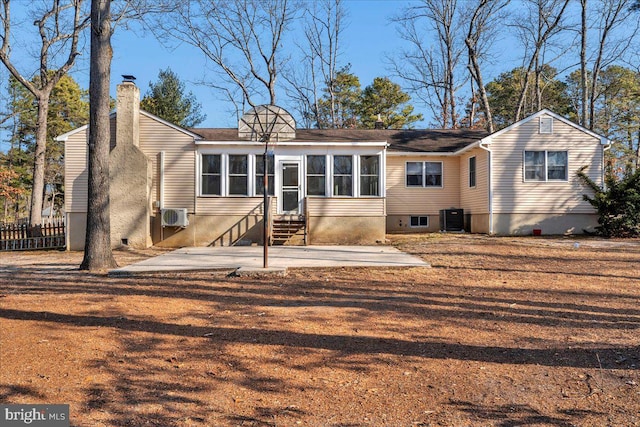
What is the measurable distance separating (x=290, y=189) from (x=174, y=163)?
12.3ft

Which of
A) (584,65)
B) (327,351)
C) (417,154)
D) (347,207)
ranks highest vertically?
(584,65)

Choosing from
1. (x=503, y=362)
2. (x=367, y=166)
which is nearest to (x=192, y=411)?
(x=503, y=362)

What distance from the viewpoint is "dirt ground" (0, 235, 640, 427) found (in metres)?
3.01

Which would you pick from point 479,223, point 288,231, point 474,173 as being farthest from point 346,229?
point 474,173

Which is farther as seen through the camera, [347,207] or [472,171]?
[472,171]

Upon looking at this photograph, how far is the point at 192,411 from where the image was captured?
117 inches

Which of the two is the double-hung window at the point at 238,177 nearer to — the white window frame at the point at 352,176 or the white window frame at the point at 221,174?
the white window frame at the point at 221,174

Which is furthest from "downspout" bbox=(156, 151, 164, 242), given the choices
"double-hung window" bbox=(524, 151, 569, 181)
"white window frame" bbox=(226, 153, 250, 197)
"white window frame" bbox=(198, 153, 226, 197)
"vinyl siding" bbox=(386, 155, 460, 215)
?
"double-hung window" bbox=(524, 151, 569, 181)

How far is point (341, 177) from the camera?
1451 centimetres

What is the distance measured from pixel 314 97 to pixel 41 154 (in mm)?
18074

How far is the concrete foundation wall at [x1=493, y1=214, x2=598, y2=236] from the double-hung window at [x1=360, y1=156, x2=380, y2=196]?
482 centimetres

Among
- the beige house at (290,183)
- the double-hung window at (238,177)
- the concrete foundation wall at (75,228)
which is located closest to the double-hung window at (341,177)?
the beige house at (290,183)

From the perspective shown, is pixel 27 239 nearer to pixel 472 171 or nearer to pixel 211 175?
pixel 211 175
